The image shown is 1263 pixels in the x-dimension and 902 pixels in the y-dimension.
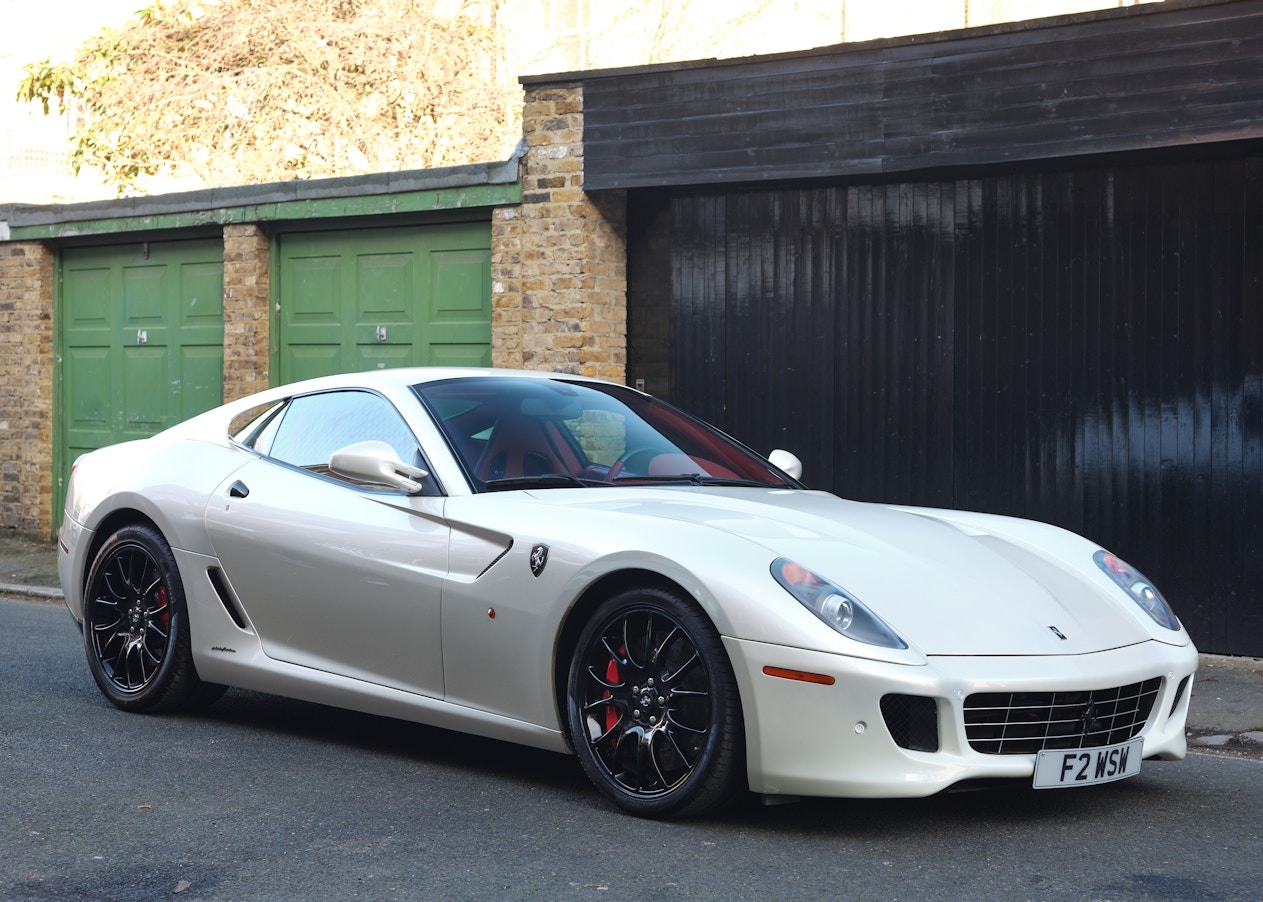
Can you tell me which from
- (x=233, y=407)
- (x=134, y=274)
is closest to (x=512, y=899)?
(x=233, y=407)

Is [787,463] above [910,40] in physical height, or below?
below

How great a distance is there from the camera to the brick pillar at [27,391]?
14906mm

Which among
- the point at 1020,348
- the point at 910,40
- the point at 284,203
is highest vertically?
the point at 910,40

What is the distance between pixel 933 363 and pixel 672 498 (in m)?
4.76

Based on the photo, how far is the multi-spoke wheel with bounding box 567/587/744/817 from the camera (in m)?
4.64

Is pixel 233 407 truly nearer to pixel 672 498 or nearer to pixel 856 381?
pixel 672 498

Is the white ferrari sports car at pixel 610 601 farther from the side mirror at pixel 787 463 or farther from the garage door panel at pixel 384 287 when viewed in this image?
the garage door panel at pixel 384 287

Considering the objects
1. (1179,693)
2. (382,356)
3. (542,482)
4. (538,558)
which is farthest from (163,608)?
(382,356)

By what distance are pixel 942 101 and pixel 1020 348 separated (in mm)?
1530

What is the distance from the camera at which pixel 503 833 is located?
4.76m

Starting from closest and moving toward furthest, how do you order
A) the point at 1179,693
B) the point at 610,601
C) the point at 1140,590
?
the point at 610,601
the point at 1179,693
the point at 1140,590

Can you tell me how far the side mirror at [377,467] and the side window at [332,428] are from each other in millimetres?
213

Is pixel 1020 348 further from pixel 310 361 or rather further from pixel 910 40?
pixel 310 361

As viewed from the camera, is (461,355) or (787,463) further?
(461,355)
